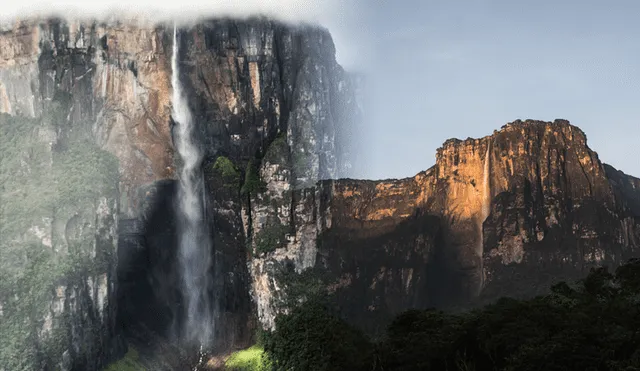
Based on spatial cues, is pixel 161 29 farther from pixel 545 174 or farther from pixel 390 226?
pixel 545 174

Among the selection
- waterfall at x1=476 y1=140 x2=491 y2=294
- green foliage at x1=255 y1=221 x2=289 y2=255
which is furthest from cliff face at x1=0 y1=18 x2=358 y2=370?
waterfall at x1=476 y1=140 x2=491 y2=294

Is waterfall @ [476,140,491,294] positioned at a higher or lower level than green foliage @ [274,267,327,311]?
higher

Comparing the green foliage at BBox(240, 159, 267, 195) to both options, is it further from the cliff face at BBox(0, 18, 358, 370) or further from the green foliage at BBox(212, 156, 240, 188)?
the green foliage at BBox(212, 156, 240, 188)

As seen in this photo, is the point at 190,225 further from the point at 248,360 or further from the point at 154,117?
the point at 248,360

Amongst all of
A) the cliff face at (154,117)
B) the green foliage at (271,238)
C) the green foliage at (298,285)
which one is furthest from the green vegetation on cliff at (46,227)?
the green foliage at (298,285)

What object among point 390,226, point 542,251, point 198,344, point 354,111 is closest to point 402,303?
point 390,226

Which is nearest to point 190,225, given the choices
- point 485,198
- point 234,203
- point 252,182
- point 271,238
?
point 234,203

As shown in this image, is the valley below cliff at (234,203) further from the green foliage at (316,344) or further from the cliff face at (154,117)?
the green foliage at (316,344)
